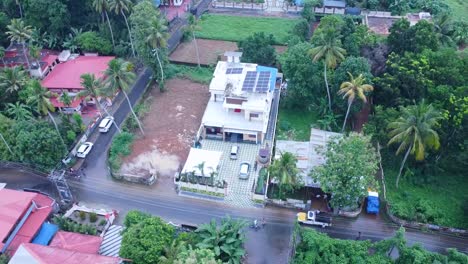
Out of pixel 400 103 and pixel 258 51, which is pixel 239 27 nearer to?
pixel 258 51

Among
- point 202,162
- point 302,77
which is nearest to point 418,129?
point 302,77

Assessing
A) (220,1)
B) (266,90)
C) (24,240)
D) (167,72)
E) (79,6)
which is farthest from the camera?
(220,1)

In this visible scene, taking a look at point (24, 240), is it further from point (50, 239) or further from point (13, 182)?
point (13, 182)

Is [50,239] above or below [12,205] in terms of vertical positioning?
below

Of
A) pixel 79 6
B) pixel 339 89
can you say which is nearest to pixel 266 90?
pixel 339 89

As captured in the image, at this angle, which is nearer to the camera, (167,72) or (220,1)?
(167,72)

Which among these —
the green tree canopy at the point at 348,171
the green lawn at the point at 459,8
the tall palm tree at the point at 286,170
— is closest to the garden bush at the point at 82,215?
the tall palm tree at the point at 286,170

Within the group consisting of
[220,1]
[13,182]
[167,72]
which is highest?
[220,1]
